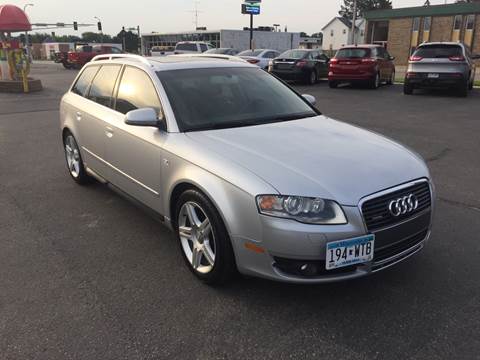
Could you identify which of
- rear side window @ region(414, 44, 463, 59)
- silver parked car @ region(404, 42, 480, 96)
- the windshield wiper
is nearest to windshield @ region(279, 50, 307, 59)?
silver parked car @ region(404, 42, 480, 96)

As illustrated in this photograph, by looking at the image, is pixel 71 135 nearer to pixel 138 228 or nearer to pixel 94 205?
pixel 94 205

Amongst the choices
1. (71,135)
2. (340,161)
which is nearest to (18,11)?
(71,135)

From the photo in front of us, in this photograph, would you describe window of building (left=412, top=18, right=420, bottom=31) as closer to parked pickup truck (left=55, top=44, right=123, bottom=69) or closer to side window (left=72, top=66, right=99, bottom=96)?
parked pickup truck (left=55, top=44, right=123, bottom=69)

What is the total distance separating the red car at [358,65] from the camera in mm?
16625

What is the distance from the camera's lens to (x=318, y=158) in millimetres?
3037

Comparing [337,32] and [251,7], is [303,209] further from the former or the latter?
[337,32]

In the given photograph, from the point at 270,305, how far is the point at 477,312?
134 cm

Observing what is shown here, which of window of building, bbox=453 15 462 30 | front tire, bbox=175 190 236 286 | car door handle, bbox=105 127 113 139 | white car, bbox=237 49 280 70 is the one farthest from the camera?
window of building, bbox=453 15 462 30

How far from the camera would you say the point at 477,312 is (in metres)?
2.90

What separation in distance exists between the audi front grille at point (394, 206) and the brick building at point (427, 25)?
37309 millimetres

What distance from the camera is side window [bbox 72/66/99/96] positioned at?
5.18 metres

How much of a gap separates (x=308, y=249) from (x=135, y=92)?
92.7 inches

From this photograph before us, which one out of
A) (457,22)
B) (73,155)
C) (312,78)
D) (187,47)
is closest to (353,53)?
(312,78)

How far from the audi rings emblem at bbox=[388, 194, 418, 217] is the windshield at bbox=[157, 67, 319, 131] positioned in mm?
1385
